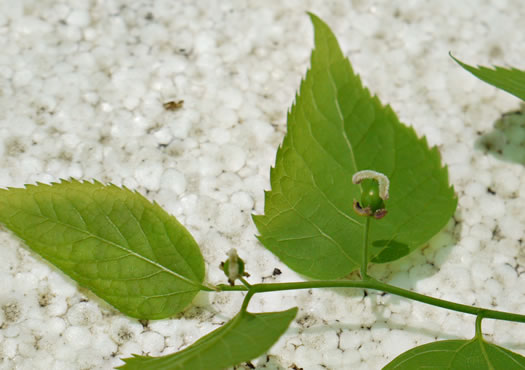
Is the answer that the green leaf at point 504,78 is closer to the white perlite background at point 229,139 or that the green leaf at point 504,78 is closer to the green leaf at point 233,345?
the white perlite background at point 229,139

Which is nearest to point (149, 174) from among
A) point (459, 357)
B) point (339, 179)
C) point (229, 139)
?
point (229, 139)

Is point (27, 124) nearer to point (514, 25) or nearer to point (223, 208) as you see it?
point (223, 208)

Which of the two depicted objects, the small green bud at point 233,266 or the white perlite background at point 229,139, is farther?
the white perlite background at point 229,139

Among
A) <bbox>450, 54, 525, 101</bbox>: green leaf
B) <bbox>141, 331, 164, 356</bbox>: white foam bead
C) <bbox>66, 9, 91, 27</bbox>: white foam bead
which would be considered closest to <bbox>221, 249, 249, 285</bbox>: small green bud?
<bbox>141, 331, 164, 356</bbox>: white foam bead

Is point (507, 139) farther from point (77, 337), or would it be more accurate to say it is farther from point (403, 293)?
point (77, 337)

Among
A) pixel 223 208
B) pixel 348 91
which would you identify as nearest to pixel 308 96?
pixel 348 91

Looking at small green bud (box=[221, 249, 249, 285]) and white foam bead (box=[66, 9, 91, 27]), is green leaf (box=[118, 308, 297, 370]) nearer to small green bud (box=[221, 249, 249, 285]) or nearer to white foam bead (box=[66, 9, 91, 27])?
small green bud (box=[221, 249, 249, 285])

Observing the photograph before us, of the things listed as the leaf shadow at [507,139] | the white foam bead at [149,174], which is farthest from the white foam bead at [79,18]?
the leaf shadow at [507,139]
